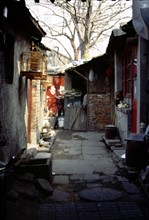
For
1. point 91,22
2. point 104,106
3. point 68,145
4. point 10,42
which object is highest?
point 91,22

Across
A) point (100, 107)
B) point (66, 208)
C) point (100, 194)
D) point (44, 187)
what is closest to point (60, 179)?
point (44, 187)

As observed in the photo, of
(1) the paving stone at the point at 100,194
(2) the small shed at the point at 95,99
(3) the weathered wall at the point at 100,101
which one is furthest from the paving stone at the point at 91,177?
(3) the weathered wall at the point at 100,101

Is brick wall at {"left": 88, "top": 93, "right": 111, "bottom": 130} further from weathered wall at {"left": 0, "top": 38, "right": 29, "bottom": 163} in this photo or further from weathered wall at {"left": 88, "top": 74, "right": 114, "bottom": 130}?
weathered wall at {"left": 0, "top": 38, "right": 29, "bottom": 163}

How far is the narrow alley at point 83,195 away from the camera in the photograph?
5.64m

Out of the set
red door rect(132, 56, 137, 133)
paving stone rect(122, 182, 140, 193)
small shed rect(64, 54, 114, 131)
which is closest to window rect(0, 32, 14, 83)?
paving stone rect(122, 182, 140, 193)

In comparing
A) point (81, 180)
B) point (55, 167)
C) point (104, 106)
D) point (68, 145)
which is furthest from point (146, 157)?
point (104, 106)

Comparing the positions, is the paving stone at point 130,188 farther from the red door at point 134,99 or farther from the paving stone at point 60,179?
the red door at point 134,99

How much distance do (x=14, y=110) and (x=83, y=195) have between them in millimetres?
2836

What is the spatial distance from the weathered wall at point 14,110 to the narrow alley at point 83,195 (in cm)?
107

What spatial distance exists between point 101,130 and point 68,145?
4.87 meters

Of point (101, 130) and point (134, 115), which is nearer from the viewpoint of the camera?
point (134, 115)

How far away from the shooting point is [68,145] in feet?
43.9

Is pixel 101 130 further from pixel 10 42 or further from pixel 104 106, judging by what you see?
pixel 10 42

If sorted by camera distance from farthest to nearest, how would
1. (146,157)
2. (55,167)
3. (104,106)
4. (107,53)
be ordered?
(104,106), (107,53), (55,167), (146,157)
